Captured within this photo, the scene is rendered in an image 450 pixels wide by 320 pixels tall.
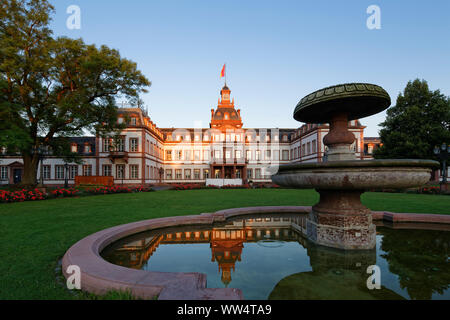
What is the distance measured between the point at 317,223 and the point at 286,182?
1.11 m

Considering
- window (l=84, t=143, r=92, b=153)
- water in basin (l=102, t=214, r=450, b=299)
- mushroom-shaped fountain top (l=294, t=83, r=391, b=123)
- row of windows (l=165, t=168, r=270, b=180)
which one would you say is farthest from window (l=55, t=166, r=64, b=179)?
mushroom-shaped fountain top (l=294, t=83, r=391, b=123)

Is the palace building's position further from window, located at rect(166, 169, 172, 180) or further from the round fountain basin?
the round fountain basin

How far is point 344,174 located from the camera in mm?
3732

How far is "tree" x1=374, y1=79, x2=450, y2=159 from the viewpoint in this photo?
24.1 m

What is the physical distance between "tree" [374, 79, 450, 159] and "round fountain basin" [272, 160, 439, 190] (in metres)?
26.9

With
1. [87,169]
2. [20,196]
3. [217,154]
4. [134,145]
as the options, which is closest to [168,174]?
[217,154]

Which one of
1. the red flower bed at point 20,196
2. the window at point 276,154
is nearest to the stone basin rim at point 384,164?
the red flower bed at point 20,196

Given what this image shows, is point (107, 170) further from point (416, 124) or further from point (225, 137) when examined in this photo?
point (416, 124)

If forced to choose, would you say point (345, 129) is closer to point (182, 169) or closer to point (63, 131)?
point (63, 131)

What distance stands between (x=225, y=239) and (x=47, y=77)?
755 inches

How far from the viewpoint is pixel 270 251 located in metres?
4.10

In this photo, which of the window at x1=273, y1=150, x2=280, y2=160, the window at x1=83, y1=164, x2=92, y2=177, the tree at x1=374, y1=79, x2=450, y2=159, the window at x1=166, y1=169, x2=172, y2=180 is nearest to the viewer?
the tree at x1=374, y1=79, x2=450, y2=159

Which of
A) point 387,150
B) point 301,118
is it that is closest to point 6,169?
point 301,118

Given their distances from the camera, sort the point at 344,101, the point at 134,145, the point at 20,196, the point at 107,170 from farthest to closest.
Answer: the point at 107,170
the point at 134,145
the point at 20,196
the point at 344,101
